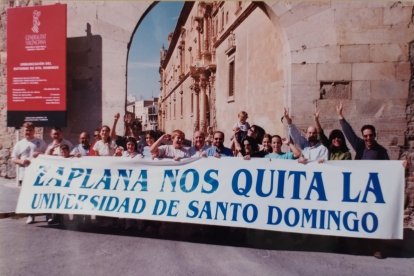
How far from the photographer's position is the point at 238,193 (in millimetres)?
4430

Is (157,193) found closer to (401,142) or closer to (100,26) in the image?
(100,26)

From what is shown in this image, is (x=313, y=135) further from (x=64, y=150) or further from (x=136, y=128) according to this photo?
(x=64, y=150)

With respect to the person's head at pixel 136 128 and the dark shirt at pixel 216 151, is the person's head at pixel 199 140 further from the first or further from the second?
the person's head at pixel 136 128

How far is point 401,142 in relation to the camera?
599 cm

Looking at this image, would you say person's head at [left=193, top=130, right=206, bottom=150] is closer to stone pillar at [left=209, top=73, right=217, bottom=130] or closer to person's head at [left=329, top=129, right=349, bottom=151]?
person's head at [left=329, top=129, right=349, bottom=151]

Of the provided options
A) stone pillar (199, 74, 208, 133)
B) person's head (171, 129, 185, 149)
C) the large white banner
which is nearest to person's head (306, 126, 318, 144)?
the large white banner

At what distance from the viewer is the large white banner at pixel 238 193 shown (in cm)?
420

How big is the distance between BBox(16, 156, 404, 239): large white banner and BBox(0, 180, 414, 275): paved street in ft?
0.94

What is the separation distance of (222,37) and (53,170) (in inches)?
512

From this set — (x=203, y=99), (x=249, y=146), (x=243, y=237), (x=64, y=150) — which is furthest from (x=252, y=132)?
(x=203, y=99)

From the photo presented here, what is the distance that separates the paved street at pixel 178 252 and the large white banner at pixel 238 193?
0.29 m

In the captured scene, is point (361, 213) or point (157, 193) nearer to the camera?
point (361, 213)

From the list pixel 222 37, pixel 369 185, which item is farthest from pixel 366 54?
pixel 222 37

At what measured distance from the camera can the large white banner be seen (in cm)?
420
